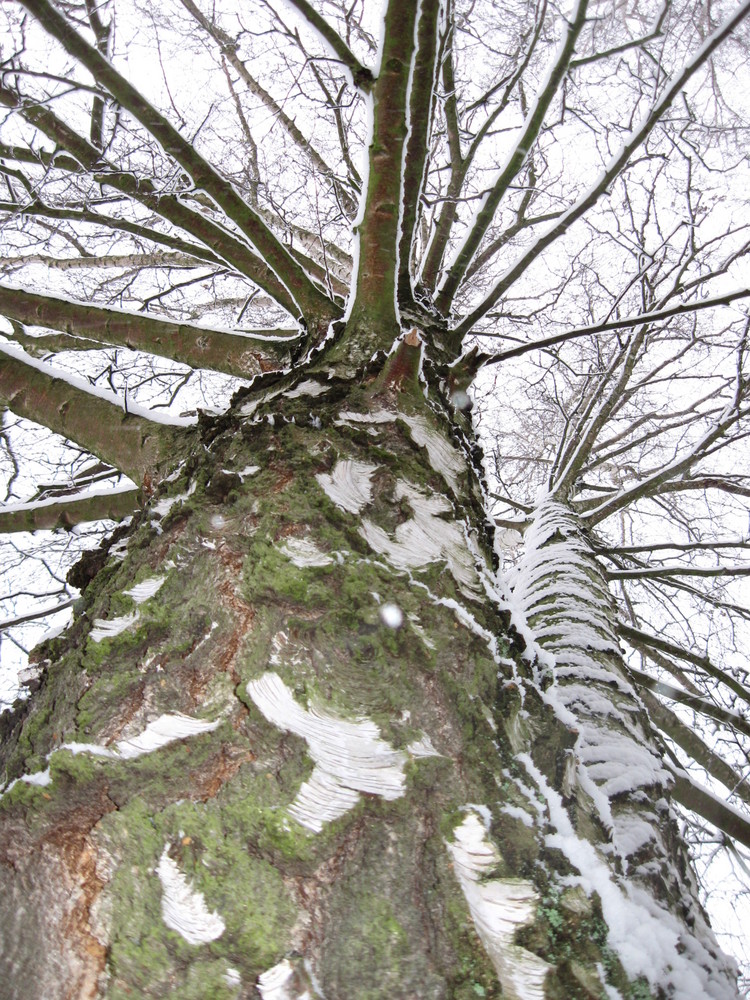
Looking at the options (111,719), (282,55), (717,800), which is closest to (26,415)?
(111,719)

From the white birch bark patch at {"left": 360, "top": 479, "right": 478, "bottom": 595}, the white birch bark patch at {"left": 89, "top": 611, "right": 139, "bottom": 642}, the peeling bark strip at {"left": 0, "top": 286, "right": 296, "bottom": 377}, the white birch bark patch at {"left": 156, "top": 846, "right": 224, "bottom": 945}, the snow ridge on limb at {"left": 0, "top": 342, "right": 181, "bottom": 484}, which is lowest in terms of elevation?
the white birch bark patch at {"left": 156, "top": 846, "right": 224, "bottom": 945}

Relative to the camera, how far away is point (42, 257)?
376 cm

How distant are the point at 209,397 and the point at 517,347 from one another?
287 cm

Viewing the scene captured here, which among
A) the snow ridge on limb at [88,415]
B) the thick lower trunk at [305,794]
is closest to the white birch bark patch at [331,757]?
the thick lower trunk at [305,794]

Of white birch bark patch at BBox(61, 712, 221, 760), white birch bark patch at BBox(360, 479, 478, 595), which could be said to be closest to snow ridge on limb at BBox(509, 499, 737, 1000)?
white birch bark patch at BBox(360, 479, 478, 595)

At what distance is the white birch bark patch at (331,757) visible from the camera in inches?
29.5

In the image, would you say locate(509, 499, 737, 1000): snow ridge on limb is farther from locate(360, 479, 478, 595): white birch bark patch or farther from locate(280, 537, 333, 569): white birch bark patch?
locate(280, 537, 333, 569): white birch bark patch

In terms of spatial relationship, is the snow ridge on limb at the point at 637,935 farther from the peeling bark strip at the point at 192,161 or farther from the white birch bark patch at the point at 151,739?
the peeling bark strip at the point at 192,161

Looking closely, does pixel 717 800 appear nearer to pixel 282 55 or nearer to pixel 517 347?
pixel 517 347

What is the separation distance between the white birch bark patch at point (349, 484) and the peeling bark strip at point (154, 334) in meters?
1.01

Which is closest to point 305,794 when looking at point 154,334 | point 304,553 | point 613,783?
point 304,553

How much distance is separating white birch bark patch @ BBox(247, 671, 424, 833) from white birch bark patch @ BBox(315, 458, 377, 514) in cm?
39

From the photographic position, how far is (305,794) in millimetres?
756

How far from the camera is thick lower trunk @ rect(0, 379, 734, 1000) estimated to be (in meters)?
0.68
